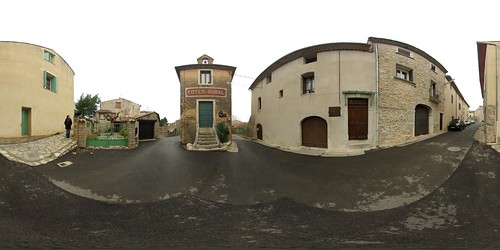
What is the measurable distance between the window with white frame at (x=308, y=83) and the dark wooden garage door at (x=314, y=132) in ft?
5.49

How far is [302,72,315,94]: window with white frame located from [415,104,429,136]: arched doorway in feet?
23.0

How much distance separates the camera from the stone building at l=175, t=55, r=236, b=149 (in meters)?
13.6

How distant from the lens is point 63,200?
519cm

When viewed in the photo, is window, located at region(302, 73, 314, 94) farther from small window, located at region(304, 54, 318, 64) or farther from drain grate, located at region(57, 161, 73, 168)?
drain grate, located at region(57, 161, 73, 168)

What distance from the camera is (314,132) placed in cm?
1215

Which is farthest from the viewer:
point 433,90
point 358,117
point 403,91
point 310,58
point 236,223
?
point 433,90

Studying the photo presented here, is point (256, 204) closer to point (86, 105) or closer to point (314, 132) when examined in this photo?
point (314, 132)

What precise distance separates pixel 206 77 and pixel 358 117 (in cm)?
917

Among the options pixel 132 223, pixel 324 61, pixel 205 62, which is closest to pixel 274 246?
pixel 132 223

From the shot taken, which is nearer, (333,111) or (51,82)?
(333,111)

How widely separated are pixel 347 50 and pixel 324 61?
3.89 ft

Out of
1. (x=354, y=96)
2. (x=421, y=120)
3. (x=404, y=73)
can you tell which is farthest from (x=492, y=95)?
(x=354, y=96)

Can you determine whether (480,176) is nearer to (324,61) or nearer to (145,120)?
(324,61)

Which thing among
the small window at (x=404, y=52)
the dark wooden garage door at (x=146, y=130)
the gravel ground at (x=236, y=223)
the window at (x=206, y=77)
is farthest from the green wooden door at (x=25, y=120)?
the small window at (x=404, y=52)
